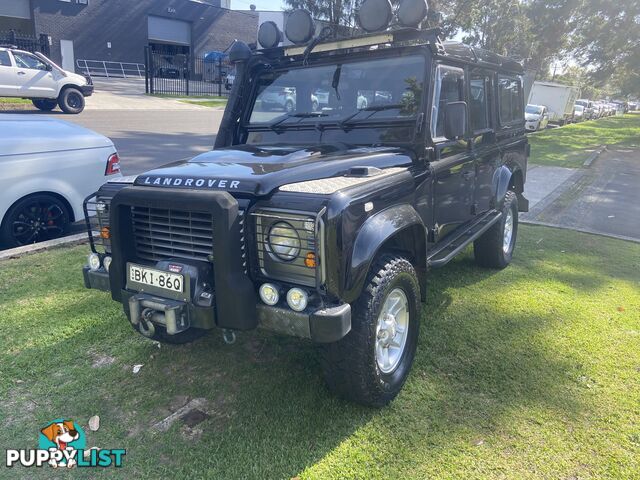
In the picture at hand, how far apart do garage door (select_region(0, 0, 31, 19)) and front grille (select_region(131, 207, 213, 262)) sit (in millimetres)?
38971

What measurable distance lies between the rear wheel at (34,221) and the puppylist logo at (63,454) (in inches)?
135

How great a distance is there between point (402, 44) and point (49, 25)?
3816 cm

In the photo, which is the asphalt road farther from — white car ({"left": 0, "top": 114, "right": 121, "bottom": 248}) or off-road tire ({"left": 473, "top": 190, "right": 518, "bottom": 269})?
off-road tire ({"left": 473, "top": 190, "right": 518, "bottom": 269})

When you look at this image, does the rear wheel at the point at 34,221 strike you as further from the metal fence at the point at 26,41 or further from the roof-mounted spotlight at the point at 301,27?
the metal fence at the point at 26,41

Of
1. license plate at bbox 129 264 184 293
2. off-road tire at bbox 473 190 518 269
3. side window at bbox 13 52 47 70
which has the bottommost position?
off-road tire at bbox 473 190 518 269

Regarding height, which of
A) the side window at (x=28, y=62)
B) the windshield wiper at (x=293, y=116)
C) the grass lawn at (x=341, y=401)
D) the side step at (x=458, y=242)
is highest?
the side window at (x=28, y=62)

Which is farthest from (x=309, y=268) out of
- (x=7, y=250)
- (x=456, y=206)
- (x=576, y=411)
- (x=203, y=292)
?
(x=7, y=250)

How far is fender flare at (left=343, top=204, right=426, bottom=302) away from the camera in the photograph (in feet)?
8.45

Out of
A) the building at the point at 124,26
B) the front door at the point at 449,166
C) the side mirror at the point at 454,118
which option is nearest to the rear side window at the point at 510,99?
the front door at the point at 449,166

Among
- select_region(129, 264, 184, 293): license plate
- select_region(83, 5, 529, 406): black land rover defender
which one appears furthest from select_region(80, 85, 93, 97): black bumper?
select_region(129, 264, 184, 293): license plate

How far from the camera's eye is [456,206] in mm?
4363

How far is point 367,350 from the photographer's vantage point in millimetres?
2748

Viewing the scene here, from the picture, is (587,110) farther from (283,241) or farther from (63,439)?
(63,439)

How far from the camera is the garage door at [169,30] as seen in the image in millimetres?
39156
